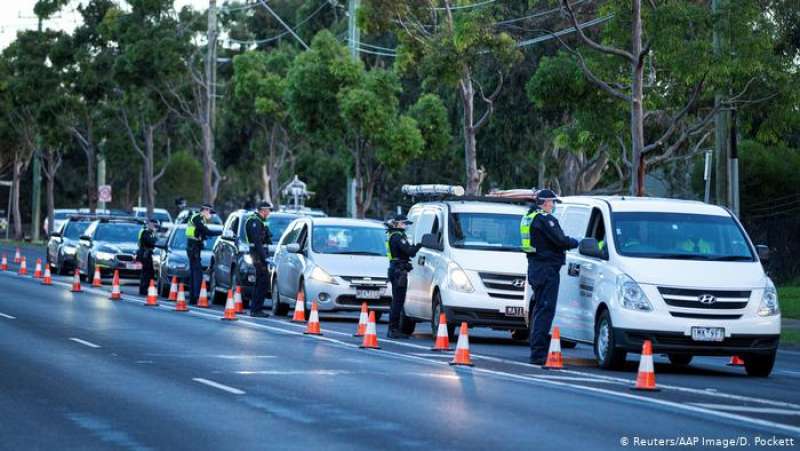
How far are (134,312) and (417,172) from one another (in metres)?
40.0

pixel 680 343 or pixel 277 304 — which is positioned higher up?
pixel 680 343

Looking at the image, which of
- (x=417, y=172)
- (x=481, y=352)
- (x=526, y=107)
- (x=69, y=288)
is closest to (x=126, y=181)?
(x=417, y=172)

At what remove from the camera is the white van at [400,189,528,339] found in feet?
72.6

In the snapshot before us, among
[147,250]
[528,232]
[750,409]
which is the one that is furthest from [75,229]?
[750,409]

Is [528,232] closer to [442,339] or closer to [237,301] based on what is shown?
[442,339]

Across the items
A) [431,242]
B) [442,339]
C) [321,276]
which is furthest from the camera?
[321,276]

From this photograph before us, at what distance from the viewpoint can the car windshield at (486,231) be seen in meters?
23.0

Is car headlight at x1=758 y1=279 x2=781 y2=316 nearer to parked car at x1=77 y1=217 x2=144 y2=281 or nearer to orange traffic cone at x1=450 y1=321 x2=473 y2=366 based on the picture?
orange traffic cone at x1=450 y1=321 x2=473 y2=366

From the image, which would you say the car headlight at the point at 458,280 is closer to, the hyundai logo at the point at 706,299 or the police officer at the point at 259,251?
the hyundai logo at the point at 706,299

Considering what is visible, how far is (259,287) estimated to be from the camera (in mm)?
27734

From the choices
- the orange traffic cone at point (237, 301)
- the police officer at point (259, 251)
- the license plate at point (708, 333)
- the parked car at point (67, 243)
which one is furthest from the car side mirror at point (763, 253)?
the parked car at point (67, 243)

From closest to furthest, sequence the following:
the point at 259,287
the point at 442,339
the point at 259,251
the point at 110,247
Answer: the point at 442,339 → the point at 259,251 → the point at 259,287 → the point at 110,247

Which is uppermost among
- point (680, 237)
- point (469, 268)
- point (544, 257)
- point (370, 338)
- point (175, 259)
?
point (680, 237)

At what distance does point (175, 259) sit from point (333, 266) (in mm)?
8600
